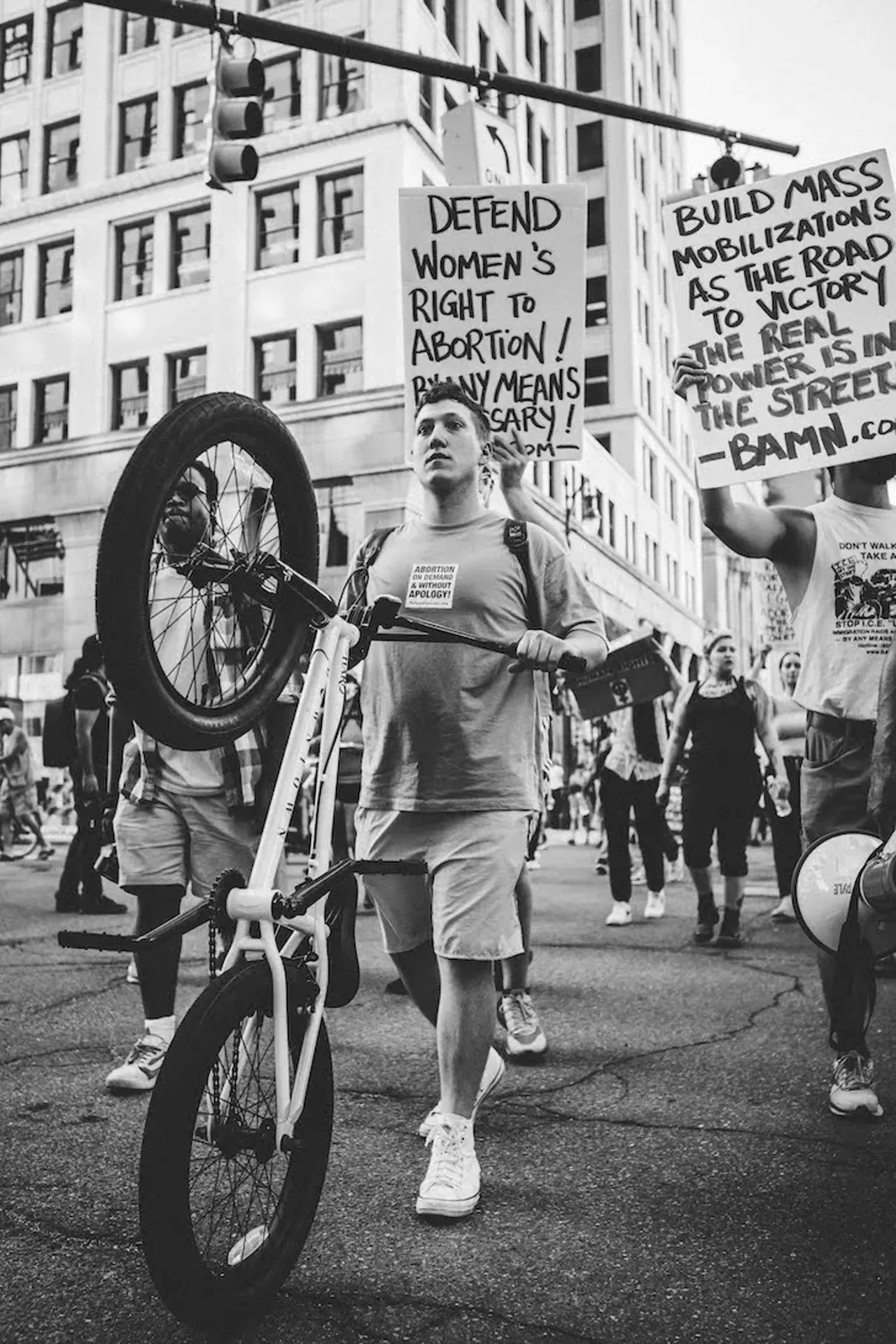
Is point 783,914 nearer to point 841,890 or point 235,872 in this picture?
point 841,890

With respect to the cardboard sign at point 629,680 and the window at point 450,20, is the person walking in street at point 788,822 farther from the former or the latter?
the window at point 450,20

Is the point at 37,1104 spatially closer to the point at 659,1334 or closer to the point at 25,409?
the point at 659,1334

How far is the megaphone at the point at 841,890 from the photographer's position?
306 centimetres

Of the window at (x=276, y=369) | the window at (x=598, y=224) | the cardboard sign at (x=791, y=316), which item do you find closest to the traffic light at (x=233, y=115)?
the cardboard sign at (x=791, y=316)

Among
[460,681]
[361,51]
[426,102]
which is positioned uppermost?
[426,102]

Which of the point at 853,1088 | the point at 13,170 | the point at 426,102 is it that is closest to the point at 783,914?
the point at 853,1088

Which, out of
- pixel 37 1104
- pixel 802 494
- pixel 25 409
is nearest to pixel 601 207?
pixel 25 409

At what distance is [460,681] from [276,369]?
82.7 feet

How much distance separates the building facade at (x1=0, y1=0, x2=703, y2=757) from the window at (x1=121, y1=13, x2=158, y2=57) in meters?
0.07

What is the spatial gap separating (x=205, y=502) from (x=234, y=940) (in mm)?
967

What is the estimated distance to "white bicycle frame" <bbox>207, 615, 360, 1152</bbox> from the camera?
2180 mm

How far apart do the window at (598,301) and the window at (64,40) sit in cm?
1976

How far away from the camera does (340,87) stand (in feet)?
87.5

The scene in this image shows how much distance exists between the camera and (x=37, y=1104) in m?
3.53
